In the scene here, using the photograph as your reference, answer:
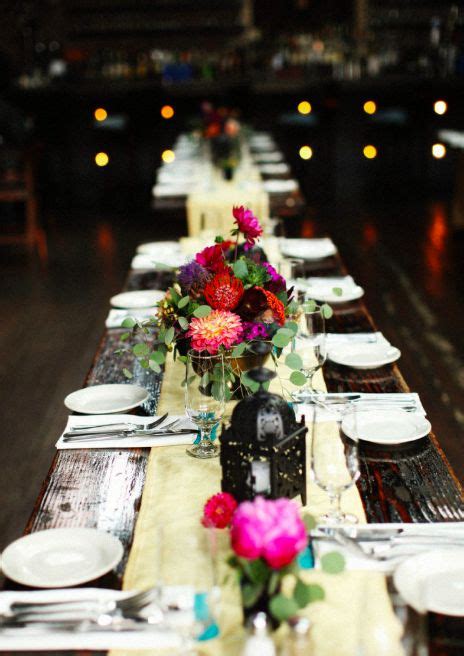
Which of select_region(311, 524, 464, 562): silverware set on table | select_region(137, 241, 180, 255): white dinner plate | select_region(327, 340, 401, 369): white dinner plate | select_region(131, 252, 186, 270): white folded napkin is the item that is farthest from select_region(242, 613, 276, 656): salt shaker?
select_region(137, 241, 180, 255): white dinner plate

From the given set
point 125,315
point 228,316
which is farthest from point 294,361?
point 125,315

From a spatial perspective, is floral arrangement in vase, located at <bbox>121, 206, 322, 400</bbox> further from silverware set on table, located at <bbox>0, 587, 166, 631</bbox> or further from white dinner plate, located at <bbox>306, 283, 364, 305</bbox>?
white dinner plate, located at <bbox>306, 283, 364, 305</bbox>

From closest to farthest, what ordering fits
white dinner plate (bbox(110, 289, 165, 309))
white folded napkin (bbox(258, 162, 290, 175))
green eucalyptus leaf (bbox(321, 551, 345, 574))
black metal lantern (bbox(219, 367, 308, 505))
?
green eucalyptus leaf (bbox(321, 551, 345, 574)) < black metal lantern (bbox(219, 367, 308, 505)) < white dinner plate (bbox(110, 289, 165, 309)) < white folded napkin (bbox(258, 162, 290, 175))

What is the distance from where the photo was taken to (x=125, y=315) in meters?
2.59

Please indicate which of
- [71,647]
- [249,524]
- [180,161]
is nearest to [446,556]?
[249,524]

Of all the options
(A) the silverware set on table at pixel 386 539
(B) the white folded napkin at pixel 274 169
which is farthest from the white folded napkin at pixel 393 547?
(B) the white folded napkin at pixel 274 169

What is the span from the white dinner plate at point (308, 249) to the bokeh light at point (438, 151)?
5.46 metres

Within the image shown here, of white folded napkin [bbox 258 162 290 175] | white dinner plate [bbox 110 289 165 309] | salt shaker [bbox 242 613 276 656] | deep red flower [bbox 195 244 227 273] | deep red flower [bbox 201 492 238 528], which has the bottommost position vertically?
white dinner plate [bbox 110 289 165 309]

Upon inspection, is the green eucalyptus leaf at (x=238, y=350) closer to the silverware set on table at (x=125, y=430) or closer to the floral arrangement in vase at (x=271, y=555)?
the silverware set on table at (x=125, y=430)

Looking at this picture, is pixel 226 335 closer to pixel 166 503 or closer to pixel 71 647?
pixel 166 503

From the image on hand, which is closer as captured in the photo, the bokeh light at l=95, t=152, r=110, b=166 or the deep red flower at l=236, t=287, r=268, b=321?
the deep red flower at l=236, t=287, r=268, b=321

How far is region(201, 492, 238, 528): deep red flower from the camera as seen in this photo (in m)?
1.24

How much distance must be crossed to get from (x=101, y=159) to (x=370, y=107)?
2.81m

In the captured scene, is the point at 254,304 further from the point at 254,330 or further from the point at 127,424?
the point at 127,424
